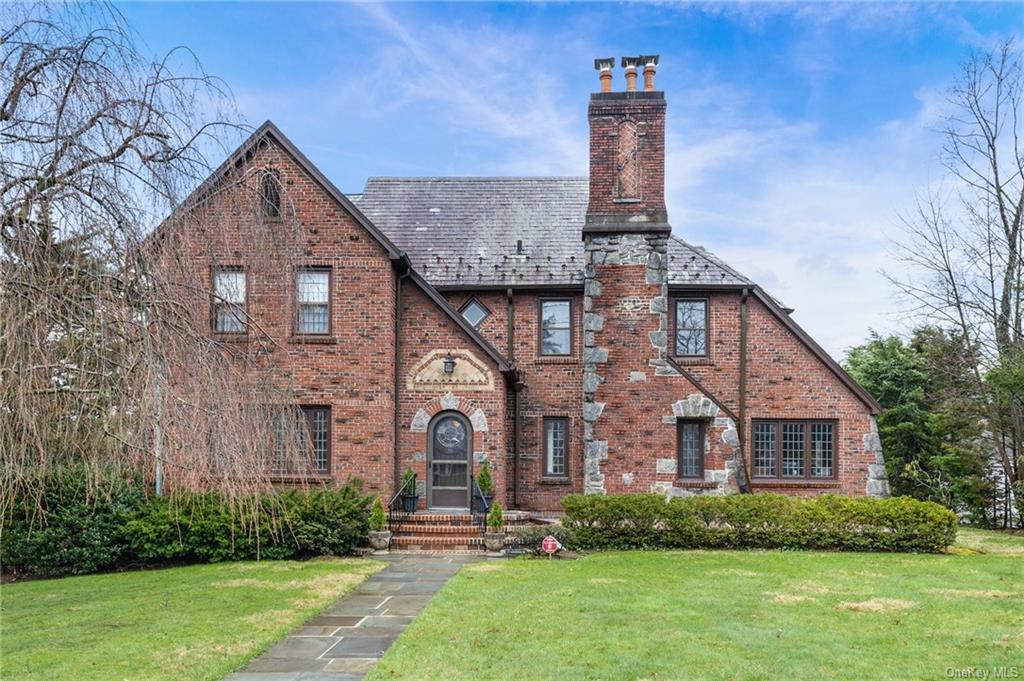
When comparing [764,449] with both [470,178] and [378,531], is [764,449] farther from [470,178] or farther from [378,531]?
[470,178]

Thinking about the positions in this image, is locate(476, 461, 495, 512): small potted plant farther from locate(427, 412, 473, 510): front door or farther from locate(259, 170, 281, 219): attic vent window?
locate(259, 170, 281, 219): attic vent window

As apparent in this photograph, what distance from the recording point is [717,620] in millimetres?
9211

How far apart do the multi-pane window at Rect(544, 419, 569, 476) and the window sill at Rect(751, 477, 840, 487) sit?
4.48 metres

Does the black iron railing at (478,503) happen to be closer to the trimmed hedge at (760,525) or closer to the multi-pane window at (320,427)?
the trimmed hedge at (760,525)

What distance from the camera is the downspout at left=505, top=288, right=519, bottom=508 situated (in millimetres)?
19203

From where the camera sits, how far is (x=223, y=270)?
8.62 meters

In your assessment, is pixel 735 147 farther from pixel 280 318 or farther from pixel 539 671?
pixel 539 671

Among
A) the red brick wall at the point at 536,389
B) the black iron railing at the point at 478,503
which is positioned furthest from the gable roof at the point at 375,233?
the black iron railing at the point at 478,503

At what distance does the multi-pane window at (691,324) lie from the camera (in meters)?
19.8

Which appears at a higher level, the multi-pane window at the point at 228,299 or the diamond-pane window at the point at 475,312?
the diamond-pane window at the point at 475,312

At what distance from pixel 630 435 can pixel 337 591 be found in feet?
27.2

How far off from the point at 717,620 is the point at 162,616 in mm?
6519

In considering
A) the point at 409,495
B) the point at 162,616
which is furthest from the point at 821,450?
the point at 162,616

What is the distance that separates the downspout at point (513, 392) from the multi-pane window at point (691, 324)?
4.06 metres
